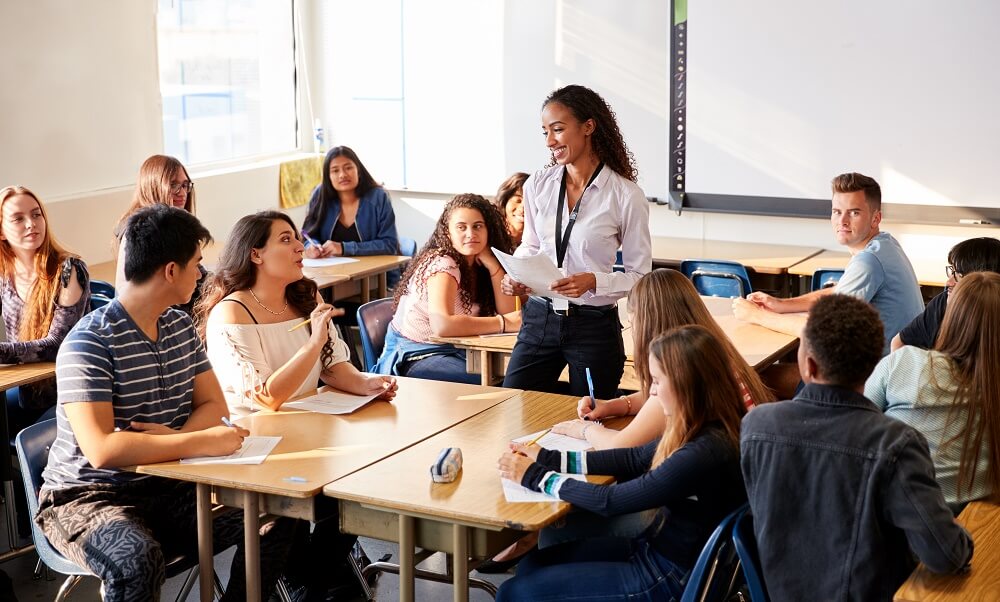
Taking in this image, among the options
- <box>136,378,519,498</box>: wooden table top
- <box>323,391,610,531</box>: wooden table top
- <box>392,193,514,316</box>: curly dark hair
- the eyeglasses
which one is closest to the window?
the eyeglasses

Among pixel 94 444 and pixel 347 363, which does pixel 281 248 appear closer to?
pixel 347 363

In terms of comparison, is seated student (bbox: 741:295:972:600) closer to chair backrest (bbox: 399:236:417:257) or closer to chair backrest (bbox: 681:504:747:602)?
chair backrest (bbox: 681:504:747:602)

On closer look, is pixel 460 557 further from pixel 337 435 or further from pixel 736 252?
pixel 736 252

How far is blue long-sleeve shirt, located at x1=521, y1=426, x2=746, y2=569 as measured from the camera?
255 centimetres

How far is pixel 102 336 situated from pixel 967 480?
2.27 meters

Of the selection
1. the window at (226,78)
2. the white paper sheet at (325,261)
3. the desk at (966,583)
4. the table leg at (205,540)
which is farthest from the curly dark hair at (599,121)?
the window at (226,78)

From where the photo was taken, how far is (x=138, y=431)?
2.97m

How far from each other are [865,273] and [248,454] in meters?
2.44

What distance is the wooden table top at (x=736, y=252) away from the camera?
249 inches

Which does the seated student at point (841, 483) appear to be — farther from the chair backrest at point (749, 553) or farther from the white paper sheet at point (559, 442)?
the white paper sheet at point (559, 442)

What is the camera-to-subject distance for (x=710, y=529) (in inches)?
103

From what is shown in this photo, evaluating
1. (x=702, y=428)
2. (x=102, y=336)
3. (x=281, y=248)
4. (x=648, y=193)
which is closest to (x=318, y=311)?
(x=281, y=248)

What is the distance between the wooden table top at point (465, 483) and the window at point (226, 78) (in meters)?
4.39

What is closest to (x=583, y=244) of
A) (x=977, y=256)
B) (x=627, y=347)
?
(x=627, y=347)
